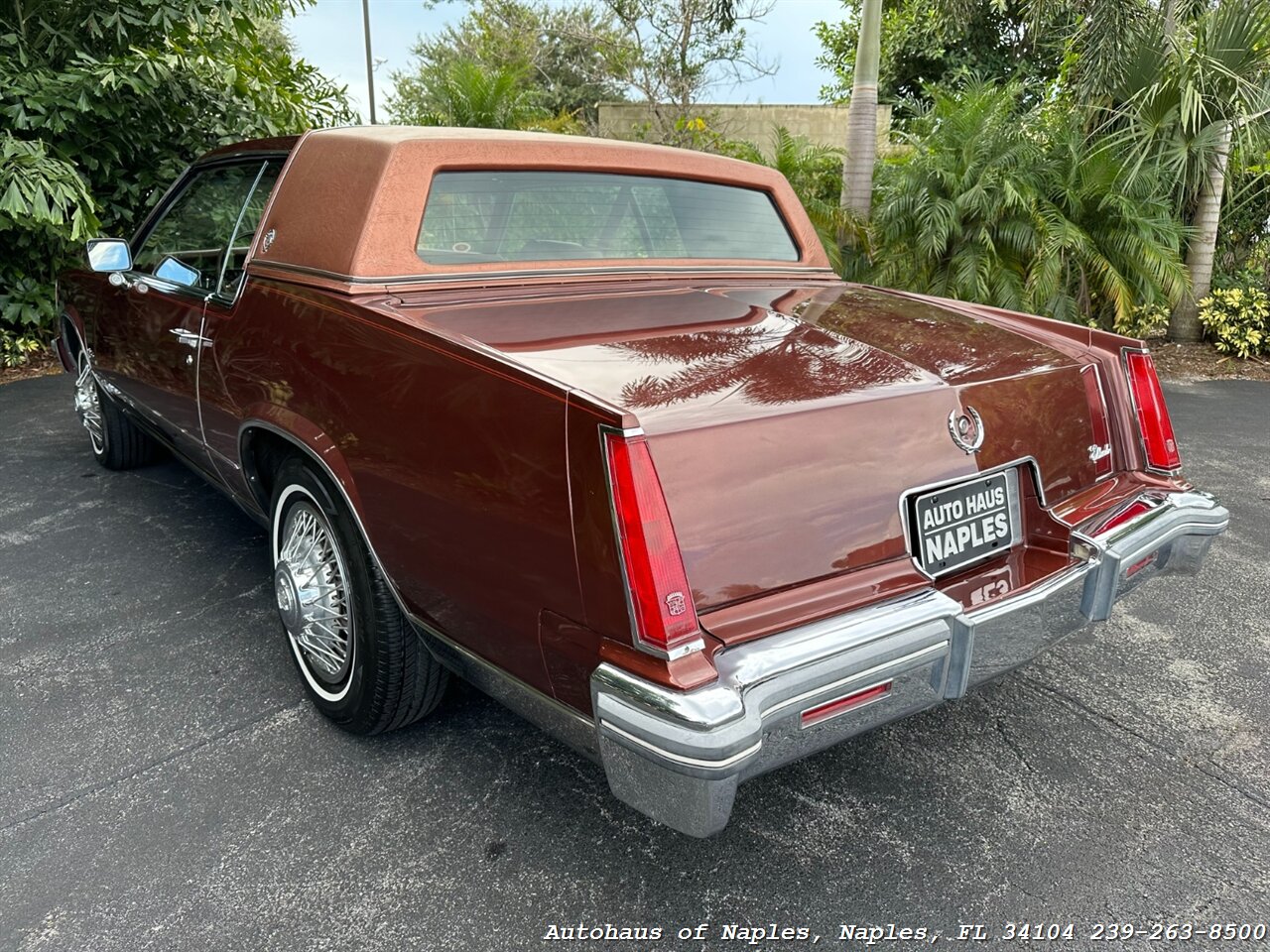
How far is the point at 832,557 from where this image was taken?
6.07ft

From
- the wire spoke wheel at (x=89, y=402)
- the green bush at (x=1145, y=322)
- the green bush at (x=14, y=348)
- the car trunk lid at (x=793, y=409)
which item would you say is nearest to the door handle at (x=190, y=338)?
the car trunk lid at (x=793, y=409)

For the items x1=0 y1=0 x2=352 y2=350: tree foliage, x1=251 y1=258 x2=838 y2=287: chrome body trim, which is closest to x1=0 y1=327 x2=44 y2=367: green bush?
x1=0 y1=0 x2=352 y2=350: tree foliage

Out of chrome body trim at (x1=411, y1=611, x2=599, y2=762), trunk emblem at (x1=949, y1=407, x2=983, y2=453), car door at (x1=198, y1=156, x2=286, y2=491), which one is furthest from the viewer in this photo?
car door at (x1=198, y1=156, x2=286, y2=491)

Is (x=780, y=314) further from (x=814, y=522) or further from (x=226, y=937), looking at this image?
(x=226, y=937)

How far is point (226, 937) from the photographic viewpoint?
1.86 m

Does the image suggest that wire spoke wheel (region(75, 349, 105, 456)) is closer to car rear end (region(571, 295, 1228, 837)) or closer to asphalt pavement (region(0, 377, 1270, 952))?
asphalt pavement (region(0, 377, 1270, 952))

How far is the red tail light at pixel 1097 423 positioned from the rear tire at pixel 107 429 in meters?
4.31

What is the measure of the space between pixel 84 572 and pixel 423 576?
2.35 m

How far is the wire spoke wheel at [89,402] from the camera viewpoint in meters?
4.62

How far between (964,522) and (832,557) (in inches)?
17.3

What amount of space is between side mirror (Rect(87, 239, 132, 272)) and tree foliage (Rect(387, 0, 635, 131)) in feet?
31.1

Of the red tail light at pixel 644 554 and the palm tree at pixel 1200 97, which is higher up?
the palm tree at pixel 1200 97

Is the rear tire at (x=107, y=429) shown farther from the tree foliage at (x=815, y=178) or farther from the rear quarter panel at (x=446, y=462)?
the tree foliage at (x=815, y=178)

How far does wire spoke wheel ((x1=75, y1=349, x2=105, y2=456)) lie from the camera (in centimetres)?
462
